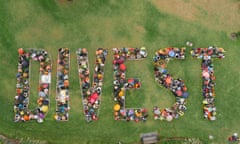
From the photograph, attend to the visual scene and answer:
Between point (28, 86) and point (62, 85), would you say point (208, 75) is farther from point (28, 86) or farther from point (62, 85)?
point (28, 86)

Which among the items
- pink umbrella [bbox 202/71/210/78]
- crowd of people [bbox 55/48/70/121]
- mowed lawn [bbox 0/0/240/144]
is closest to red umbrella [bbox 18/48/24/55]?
mowed lawn [bbox 0/0/240/144]

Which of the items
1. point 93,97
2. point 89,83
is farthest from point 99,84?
point 93,97

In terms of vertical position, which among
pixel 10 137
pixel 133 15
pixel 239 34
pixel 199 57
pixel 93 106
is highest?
pixel 133 15

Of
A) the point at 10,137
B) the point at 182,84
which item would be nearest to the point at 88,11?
the point at 182,84

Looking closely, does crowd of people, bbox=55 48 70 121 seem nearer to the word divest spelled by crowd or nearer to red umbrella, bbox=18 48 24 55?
the word divest spelled by crowd

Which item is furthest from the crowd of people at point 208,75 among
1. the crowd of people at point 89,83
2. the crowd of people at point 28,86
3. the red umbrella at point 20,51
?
the red umbrella at point 20,51

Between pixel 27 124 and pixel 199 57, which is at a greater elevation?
pixel 199 57

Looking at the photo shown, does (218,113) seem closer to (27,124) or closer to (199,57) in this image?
(199,57)
